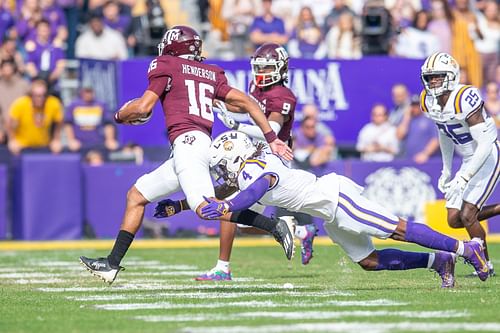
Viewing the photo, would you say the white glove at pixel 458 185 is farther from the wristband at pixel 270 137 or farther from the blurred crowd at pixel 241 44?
the blurred crowd at pixel 241 44

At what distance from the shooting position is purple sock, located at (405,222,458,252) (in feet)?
25.8

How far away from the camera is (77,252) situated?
42.8 feet

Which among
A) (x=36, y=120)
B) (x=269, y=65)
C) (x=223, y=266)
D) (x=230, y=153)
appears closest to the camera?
(x=230, y=153)

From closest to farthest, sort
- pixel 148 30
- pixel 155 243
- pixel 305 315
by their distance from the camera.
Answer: pixel 305 315 → pixel 155 243 → pixel 148 30

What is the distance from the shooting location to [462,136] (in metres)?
9.55

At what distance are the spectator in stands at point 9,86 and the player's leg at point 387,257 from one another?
8.88 metres

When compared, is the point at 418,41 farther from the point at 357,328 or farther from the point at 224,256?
the point at 357,328

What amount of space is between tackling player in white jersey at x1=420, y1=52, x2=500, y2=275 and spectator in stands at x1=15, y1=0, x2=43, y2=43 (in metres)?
8.97

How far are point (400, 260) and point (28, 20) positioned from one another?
10.6 metres

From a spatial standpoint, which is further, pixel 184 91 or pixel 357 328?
pixel 184 91

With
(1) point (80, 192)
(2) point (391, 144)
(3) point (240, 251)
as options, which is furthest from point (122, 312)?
(2) point (391, 144)

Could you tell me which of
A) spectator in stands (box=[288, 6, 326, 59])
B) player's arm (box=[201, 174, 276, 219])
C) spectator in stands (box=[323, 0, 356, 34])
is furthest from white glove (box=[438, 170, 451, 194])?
spectator in stands (box=[323, 0, 356, 34])

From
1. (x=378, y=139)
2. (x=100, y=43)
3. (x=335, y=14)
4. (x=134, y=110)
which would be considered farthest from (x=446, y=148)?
(x=100, y=43)

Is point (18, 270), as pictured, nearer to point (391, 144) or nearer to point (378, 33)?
point (391, 144)
